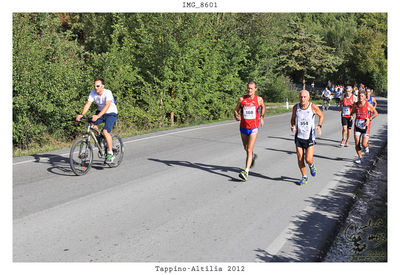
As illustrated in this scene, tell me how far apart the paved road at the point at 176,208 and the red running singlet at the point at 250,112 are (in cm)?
114

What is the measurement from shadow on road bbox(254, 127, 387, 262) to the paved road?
1cm

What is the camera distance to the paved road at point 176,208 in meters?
4.84

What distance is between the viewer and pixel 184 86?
748 inches

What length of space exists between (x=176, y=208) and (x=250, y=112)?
9.49ft

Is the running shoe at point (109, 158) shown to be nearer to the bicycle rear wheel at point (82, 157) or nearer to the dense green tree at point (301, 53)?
the bicycle rear wheel at point (82, 157)

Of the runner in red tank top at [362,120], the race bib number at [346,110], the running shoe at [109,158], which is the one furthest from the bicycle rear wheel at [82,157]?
the race bib number at [346,110]

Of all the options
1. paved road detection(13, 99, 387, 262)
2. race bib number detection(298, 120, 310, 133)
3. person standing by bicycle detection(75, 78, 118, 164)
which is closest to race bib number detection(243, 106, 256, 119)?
race bib number detection(298, 120, 310, 133)

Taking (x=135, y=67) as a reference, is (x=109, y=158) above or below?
below

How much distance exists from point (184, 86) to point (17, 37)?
7818mm

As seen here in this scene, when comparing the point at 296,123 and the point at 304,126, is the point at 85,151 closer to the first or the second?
the point at 296,123

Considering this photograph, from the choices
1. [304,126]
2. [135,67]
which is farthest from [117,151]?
[135,67]

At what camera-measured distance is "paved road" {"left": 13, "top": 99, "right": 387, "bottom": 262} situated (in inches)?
190

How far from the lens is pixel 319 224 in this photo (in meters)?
5.76

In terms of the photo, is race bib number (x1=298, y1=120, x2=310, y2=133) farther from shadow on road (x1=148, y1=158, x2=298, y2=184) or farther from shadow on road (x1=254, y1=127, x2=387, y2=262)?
shadow on road (x1=254, y1=127, x2=387, y2=262)
